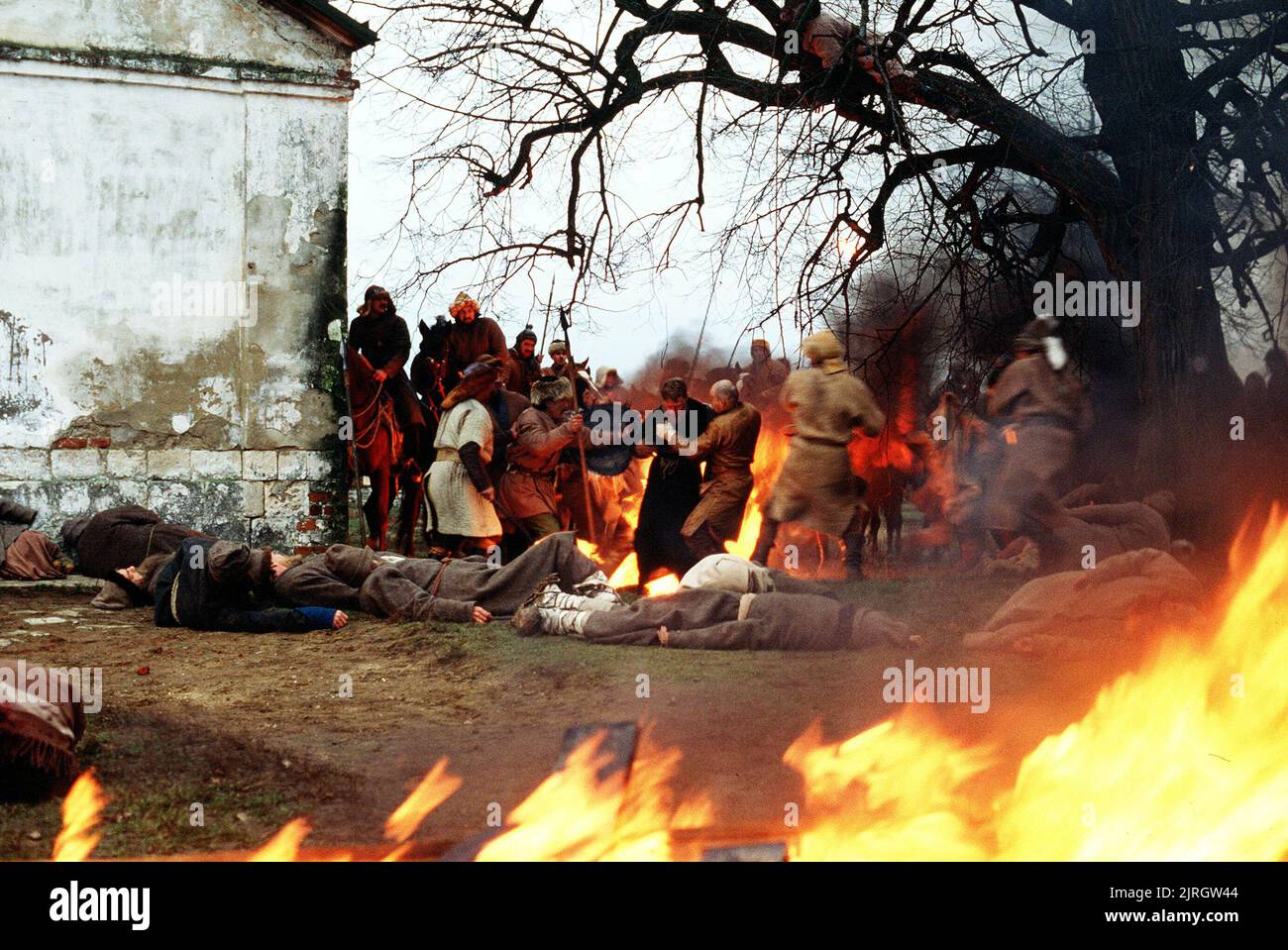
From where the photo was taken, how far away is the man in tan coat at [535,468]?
10.1 metres

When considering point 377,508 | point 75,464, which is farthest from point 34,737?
point 377,508

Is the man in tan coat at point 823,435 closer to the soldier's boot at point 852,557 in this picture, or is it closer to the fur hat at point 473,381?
the soldier's boot at point 852,557

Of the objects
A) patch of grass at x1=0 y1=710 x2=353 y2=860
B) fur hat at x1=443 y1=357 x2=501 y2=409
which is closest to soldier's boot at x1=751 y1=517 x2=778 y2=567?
fur hat at x1=443 y1=357 x2=501 y2=409

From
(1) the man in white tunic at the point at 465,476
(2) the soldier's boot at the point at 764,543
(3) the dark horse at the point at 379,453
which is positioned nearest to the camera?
(2) the soldier's boot at the point at 764,543

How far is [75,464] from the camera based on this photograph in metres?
10.6

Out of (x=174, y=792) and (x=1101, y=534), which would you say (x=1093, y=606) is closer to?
(x=1101, y=534)

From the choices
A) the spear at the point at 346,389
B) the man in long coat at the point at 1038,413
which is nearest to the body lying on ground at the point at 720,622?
the man in long coat at the point at 1038,413

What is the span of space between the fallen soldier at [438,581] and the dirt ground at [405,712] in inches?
8.4

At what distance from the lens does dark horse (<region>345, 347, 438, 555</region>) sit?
11523 mm

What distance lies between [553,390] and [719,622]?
3543mm

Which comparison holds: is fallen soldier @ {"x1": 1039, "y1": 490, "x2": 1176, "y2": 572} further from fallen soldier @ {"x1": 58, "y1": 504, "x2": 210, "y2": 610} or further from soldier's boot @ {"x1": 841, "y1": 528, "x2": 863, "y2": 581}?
fallen soldier @ {"x1": 58, "y1": 504, "x2": 210, "y2": 610}

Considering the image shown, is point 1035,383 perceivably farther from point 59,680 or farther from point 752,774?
point 59,680
